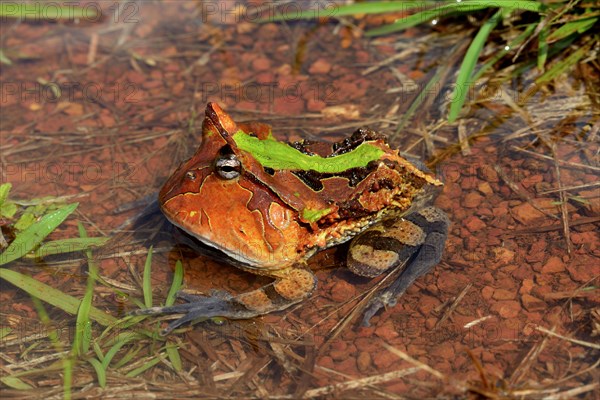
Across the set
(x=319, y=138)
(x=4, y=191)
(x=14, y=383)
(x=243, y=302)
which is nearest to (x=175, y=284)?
(x=243, y=302)

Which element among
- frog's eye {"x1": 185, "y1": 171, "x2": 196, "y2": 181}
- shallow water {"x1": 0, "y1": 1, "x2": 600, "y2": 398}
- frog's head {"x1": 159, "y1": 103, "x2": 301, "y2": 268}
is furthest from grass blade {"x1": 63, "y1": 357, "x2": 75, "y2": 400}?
frog's eye {"x1": 185, "y1": 171, "x2": 196, "y2": 181}

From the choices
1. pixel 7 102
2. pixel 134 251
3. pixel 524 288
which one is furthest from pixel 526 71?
pixel 7 102

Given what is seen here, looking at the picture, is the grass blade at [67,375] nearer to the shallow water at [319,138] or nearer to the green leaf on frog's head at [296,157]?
the shallow water at [319,138]

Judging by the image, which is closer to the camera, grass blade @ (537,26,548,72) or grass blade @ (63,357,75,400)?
grass blade @ (63,357,75,400)

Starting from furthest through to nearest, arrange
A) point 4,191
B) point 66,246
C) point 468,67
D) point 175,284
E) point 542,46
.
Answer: point 542,46 < point 468,67 < point 4,191 < point 66,246 < point 175,284

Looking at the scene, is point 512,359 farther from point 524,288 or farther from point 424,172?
point 424,172

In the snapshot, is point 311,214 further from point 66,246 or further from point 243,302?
point 66,246

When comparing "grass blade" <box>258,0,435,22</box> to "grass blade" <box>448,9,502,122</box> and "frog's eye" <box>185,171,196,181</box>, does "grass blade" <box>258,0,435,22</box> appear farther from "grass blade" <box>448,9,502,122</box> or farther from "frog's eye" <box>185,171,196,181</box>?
"frog's eye" <box>185,171,196,181</box>
